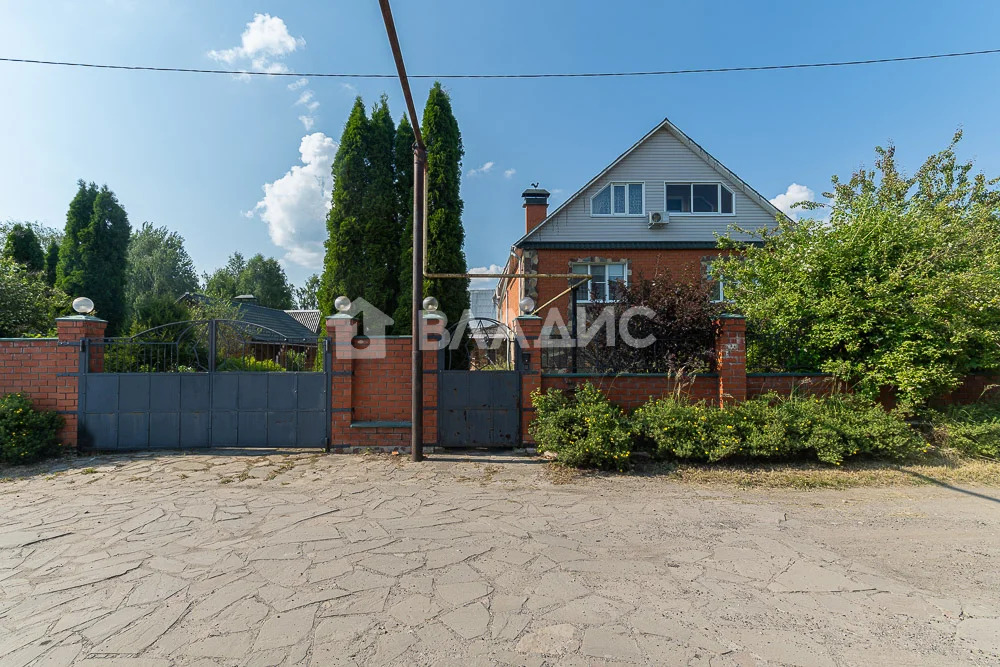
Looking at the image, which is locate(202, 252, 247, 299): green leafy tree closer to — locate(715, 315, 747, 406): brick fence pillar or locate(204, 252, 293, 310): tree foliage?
locate(204, 252, 293, 310): tree foliage

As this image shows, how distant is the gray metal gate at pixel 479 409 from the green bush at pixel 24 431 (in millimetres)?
5525

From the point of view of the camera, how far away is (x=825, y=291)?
22.6ft

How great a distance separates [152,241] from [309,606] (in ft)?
140

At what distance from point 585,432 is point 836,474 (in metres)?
3.02

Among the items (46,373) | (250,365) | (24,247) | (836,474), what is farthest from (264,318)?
(836,474)

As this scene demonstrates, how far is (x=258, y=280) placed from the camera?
1747 inches

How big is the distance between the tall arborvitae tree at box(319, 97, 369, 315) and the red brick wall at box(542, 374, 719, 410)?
24.3ft

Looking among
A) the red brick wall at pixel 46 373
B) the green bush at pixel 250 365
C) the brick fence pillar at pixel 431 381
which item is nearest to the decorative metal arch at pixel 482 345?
the brick fence pillar at pixel 431 381

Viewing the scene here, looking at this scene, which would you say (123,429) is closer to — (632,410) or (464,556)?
(464,556)

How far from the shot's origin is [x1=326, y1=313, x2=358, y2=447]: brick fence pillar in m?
6.86

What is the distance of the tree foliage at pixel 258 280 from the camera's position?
42.2 m

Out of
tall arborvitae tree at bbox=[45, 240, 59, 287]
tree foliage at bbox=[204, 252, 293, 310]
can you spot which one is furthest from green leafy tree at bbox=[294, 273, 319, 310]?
tall arborvitae tree at bbox=[45, 240, 59, 287]

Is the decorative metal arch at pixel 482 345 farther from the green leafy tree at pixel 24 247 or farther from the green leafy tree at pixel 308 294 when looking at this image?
the green leafy tree at pixel 308 294

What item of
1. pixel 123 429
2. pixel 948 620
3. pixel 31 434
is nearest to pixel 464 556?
pixel 948 620
